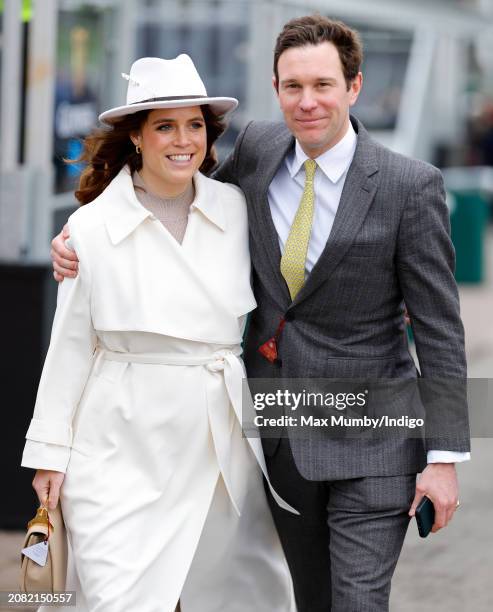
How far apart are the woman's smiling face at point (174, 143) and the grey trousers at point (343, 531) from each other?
33.0 inches

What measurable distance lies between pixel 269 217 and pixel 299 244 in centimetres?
15

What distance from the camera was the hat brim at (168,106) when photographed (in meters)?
3.46

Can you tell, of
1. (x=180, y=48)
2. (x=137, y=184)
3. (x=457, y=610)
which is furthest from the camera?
(x=180, y=48)

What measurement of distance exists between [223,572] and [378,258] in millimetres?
1069

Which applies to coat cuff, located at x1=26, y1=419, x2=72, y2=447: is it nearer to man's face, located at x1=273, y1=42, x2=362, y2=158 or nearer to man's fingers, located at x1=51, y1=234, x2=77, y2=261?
man's fingers, located at x1=51, y1=234, x2=77, y2=261

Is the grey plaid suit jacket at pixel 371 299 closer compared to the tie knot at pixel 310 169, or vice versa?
the grey plaid suit jacket at pixel 371 299

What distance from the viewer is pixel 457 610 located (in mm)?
4859

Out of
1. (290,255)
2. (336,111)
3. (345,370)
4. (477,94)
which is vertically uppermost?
(336,111)

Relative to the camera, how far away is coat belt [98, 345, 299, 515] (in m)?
3.53

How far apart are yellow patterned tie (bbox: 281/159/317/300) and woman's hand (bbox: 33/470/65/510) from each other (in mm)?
841

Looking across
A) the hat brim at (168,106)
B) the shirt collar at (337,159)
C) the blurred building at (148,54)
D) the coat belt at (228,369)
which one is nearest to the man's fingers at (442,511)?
the coat belt at (228,369)

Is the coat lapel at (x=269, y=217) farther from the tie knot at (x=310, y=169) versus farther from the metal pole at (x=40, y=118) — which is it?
the metal pole at (x=40, y=118)

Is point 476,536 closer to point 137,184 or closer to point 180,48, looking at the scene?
point 137,184

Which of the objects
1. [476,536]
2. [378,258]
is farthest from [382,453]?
[476,536]
